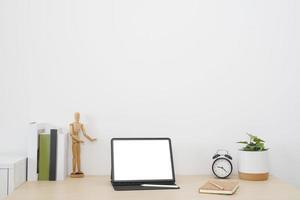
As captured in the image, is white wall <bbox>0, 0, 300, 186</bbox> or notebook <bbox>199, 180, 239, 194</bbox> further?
white wall <bbox>0, 0, 300, 186</bbox>

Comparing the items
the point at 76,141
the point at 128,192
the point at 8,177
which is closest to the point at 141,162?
the point at 128,192

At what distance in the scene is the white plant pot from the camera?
6.76 feet

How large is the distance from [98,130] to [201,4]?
901 mm

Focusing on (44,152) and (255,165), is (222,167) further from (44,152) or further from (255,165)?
(44,152)

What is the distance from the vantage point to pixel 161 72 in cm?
226

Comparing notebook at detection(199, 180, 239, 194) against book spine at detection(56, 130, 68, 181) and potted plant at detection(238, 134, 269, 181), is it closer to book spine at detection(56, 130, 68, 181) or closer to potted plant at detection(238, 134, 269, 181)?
potted plant at detection(238, 134, 269, 181)

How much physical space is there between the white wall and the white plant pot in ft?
0.59

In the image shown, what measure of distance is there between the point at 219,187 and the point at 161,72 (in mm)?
Answer: 736

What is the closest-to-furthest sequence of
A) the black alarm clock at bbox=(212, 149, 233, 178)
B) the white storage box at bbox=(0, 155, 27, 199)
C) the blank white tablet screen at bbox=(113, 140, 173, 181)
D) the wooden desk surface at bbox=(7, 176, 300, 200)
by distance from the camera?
the wooden desk surface at bbox=(7, 176, 300, 200) < the white storage box at bbox=(0, 155, 27, 199) < the blank white tablet screen at bbox=(113, 140, 173, 181) < the black alarm clock at bbox=(212, 149, 233, 178)

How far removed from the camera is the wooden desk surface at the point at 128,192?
5.65ft

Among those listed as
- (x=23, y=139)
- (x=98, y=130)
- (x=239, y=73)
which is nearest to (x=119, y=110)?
(x=98, y=130)

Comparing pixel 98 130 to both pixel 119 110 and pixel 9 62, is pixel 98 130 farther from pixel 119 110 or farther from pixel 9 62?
pixel 9 62

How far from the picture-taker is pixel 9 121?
2211mm

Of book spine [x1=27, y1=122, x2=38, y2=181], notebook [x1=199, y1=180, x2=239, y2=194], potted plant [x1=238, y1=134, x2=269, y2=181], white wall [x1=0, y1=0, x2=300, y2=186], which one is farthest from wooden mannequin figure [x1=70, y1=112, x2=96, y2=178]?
potted plant [x1=238, y1=134, x2=269, y2=181]
